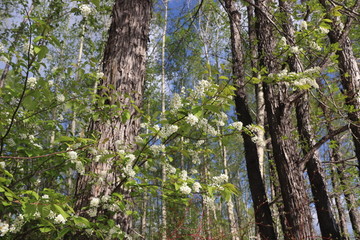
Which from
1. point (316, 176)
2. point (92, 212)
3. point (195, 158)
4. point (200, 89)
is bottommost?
point (92, 212)

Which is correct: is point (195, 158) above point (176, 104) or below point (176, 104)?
below

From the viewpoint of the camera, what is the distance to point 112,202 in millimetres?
1650

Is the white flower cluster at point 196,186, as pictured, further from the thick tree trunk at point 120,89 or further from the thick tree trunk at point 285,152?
the thick tree trunk at point 285,152

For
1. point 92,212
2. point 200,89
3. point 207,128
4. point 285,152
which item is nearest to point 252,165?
point 285,152

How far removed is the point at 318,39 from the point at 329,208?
296 cm

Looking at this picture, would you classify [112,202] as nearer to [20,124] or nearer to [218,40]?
[20,124]

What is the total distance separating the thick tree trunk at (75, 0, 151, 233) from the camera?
1.79 metres

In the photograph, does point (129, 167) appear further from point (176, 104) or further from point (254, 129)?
point (254, 129)

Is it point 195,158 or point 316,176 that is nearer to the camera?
point 195,158


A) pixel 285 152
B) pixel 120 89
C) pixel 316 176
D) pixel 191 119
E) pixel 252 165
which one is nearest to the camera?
pixel 191 119

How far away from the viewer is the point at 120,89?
2020 mm

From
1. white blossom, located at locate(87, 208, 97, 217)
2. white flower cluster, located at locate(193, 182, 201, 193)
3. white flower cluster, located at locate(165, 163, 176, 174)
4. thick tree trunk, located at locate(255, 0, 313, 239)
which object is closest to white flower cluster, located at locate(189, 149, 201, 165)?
white flower cluster, located at locate(165, 163, 176, 174)

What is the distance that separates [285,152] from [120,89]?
2.42 m

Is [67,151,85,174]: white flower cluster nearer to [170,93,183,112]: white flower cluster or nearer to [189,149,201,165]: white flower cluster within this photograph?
[170,93,183,112]: white flower cluster
